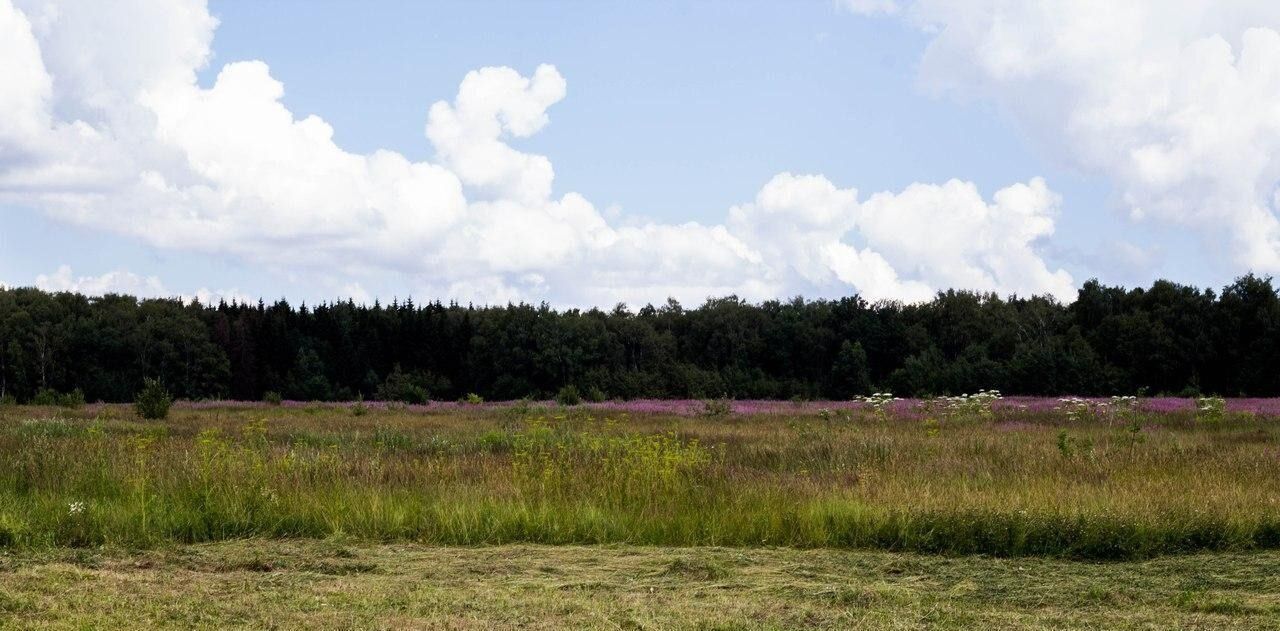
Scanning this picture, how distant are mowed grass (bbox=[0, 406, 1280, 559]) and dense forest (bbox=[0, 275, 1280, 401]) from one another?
43.5m

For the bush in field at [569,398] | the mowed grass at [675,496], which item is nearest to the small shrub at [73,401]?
the bush in field at [569,398]

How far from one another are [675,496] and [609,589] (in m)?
3.72

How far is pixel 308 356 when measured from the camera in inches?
2968

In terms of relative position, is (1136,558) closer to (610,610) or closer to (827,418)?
(610,610)

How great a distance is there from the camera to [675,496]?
11.0 m

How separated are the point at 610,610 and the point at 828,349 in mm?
75558

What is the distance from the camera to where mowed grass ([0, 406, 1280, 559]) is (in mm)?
9414

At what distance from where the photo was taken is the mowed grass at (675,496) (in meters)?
9.41

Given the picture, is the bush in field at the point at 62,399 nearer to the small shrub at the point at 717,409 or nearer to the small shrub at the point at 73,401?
the small shrub at the point at 73,401

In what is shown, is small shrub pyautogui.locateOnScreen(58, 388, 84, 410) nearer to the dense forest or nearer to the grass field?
the grass field

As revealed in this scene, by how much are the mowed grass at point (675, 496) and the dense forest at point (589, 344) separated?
4352cm

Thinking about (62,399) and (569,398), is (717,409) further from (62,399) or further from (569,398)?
(62,399)

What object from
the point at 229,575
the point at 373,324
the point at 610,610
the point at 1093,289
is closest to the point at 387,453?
the point at 229,575

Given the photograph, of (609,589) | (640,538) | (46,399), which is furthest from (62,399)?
(609,589)
